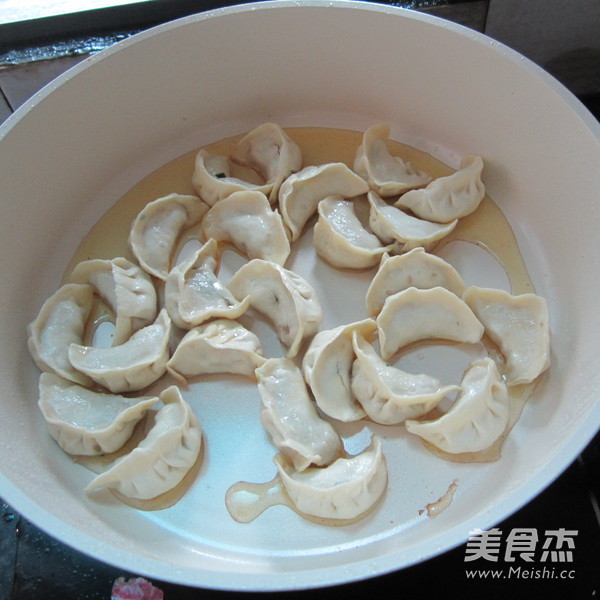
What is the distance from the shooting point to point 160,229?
1660mm

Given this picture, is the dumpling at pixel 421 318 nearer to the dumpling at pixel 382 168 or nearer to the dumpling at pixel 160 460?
the dumpling at pixel 382 168

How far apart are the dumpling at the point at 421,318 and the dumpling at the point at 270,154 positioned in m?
0.46

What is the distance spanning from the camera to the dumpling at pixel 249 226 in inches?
64.1

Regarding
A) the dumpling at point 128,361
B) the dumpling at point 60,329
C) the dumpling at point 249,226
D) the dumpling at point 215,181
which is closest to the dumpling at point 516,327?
the dumpling at point 249,226

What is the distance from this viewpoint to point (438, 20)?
5.11 feet

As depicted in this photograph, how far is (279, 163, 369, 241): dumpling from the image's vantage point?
1.67m

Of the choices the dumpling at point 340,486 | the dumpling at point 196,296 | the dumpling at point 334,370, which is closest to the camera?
the dumpling at point 340,486

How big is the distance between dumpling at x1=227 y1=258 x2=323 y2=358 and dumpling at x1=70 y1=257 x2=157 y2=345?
20cm

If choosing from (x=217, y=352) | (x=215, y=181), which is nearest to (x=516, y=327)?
(x=217, y=352)

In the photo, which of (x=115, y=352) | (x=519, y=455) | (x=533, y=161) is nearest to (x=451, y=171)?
(x=533, y=161)

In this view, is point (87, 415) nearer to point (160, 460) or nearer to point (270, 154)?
point (160, 460)

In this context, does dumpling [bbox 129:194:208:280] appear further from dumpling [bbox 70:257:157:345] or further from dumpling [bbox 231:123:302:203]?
dumpling [bbox 231:123:302:203]

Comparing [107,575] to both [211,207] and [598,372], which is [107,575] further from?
[598,372]

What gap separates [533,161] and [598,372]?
1.88 feet
